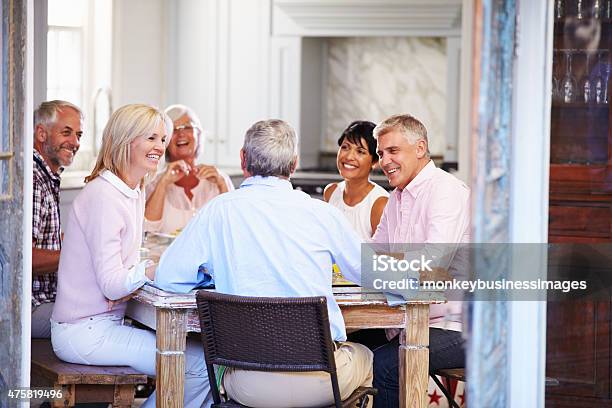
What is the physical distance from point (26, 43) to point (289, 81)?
4.83m

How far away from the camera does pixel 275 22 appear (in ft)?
26.8

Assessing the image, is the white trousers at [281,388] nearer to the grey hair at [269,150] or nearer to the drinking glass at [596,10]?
the grey hair at [269,150]

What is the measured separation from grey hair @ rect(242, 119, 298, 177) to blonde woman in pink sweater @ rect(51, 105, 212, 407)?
515mm

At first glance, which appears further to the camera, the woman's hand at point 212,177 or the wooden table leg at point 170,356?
the woman's hand at point 212,177

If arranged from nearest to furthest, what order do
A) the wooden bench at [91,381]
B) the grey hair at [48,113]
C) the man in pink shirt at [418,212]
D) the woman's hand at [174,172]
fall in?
1. the wooden bench at [91,381]
2. the man in pink shirt at [418,212]
3. the grey hair at [48,113]
4. the woman's hand at [174,172]

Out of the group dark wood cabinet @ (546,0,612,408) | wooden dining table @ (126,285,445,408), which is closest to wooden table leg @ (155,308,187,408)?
wooden dining table @ (126,285,445,408)

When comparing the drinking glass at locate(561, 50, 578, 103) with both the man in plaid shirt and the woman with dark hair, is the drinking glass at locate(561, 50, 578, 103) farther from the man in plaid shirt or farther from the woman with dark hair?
the man in plaid shirt

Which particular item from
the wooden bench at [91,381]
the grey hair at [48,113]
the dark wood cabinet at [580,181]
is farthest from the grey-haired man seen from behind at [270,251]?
the grey hair at [48,113]

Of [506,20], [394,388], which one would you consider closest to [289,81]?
[394,388]

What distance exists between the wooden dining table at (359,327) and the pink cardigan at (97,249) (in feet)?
0.49

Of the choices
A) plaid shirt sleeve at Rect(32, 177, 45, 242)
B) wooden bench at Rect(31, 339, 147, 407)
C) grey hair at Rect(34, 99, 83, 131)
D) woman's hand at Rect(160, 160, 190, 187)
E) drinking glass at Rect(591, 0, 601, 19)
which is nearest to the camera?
drinking glass at Rect(591, 0, 601, 19)

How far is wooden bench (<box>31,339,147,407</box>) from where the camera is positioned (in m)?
3.70

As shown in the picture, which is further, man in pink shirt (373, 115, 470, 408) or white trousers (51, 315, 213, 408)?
man in pink shirt (373, 115, 470, 408)

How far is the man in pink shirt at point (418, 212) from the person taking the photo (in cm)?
405
